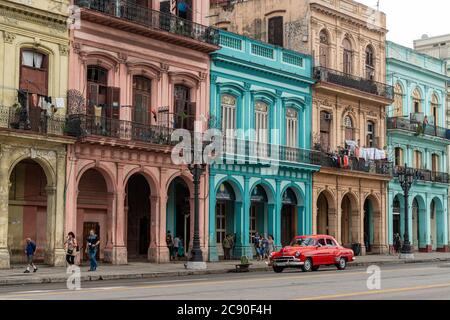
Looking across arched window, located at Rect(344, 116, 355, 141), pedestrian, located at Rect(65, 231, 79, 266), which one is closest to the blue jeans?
pedestrian, located at Rect(65, 231, 79, 266)

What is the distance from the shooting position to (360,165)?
46.3 m

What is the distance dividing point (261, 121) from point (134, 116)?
847 cm

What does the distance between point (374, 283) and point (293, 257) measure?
8854 mm

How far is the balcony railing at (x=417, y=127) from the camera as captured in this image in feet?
164

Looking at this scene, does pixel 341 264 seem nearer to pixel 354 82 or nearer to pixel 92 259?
pixel 92 259

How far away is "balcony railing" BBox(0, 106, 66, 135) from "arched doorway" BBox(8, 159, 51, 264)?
198cm

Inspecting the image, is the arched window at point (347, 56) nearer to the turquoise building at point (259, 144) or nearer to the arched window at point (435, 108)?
the turquoise building at point (259, 144)

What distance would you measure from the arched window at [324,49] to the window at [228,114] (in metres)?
8.15

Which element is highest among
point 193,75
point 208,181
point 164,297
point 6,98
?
point 193,75
